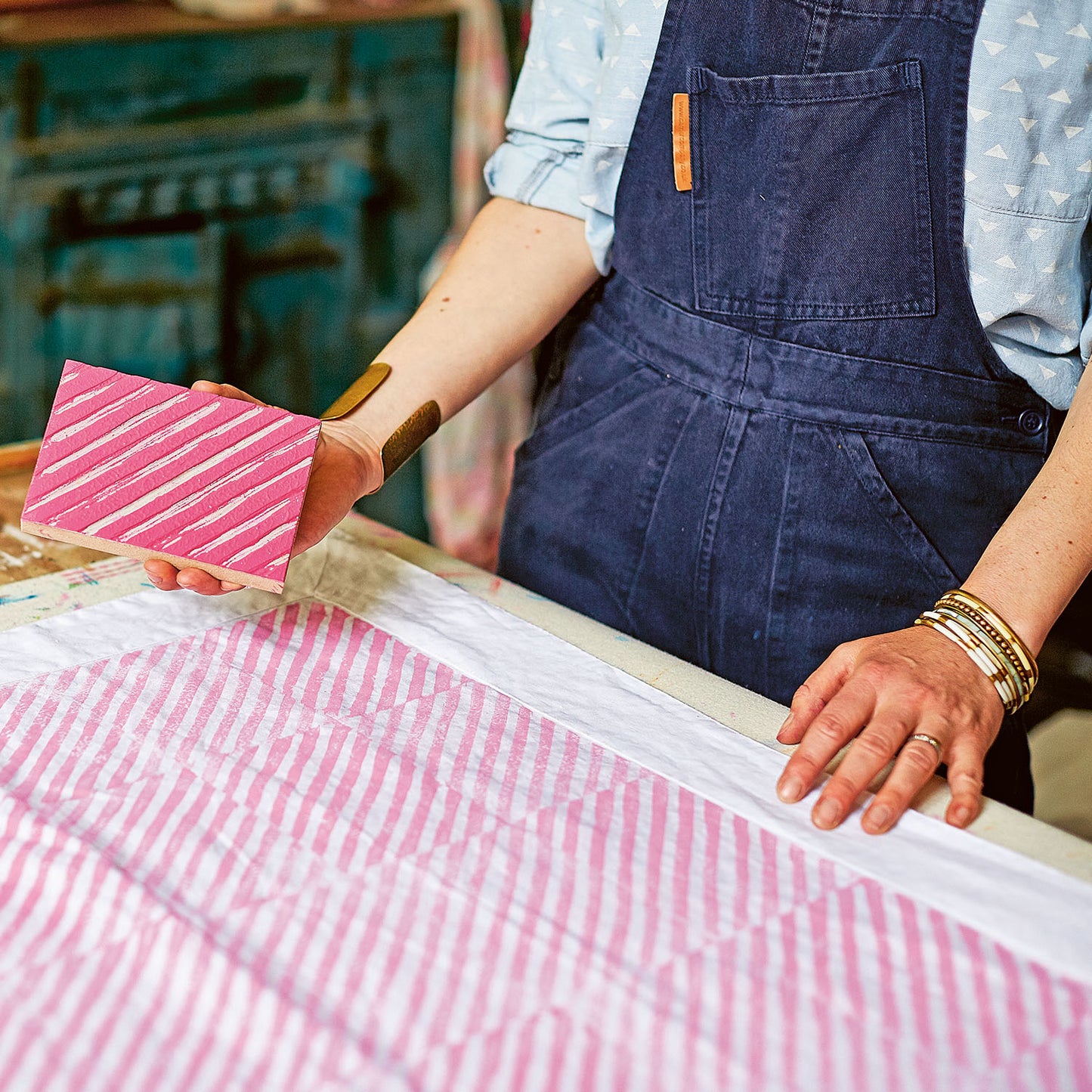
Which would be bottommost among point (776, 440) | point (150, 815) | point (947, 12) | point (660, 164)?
point (150, 815)

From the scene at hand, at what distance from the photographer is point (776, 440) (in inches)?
31.4

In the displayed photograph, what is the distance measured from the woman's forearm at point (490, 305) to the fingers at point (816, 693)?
37cm

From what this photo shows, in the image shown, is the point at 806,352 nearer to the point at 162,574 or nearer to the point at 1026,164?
the point at 1026,164

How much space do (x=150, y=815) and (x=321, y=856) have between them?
10 cm

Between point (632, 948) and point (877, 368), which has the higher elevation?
point (877, 368)

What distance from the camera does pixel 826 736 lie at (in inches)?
24.0

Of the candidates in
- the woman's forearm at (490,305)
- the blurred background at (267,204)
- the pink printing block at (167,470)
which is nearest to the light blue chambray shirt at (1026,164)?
the woman's forearm at (490,305)

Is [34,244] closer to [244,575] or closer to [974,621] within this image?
[244,575]

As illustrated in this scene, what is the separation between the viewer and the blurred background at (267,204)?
174cm

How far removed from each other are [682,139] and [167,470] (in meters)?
0.42

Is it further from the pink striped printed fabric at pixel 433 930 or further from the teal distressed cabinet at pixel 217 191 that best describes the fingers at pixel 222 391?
the teal distressed cabinet at pixel 217 191

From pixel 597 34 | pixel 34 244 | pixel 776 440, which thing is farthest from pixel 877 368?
pixel 34 244

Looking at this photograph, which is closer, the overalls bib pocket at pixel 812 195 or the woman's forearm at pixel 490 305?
the overalls bib pocket at pixel 812 195

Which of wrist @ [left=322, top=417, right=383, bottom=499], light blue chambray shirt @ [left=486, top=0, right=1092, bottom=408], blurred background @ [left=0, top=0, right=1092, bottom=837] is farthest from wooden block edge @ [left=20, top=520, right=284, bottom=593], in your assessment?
blurred background @ [left=0, top=0, right=1092, bottom=837]
